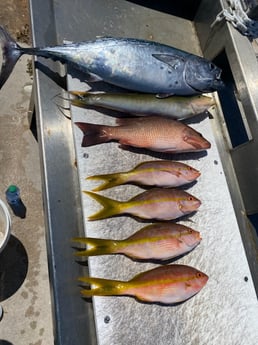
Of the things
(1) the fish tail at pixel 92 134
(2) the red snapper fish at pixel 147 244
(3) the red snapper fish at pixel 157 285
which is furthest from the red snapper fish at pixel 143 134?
(3) the red snapper fish at pixel 157 285

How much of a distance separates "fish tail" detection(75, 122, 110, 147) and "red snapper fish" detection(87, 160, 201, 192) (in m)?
0.17

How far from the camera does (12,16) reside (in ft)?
9.43

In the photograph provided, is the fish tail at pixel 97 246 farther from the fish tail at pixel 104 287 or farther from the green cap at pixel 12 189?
the green cap at pixel 12 189

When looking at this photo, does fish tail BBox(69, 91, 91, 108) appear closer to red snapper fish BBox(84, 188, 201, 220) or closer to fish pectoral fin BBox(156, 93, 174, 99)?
fish pectoral fin BBox(156, 93, 174, 99)

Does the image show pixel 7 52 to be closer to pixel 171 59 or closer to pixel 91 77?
pixel 91 77

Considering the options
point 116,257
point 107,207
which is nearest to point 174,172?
point 107,207

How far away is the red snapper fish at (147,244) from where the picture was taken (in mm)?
1610

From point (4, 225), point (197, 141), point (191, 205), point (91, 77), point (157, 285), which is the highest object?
point (91, 77)

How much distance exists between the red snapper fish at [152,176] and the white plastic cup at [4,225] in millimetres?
554

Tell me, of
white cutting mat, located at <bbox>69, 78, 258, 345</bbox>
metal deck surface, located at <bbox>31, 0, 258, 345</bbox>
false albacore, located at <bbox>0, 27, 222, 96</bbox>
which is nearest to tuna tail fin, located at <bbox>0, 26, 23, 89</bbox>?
false albacore, located at <bbox>0, 27, 222, 96</bbox>

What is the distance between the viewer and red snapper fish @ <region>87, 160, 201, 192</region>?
68.6 inches

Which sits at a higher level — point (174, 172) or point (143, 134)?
point (143, 134)

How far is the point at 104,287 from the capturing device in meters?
Answer: 1.55

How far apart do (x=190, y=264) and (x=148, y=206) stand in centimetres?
32
